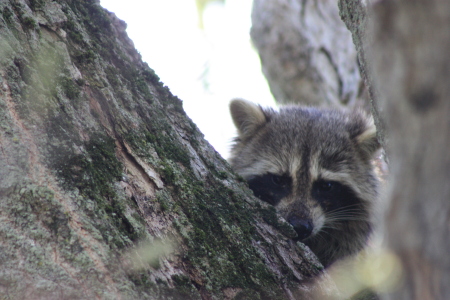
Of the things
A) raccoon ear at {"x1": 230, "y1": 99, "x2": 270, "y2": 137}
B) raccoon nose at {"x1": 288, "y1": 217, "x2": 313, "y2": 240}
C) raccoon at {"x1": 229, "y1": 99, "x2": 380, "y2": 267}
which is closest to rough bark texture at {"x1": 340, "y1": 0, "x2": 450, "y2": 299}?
raccoon nose at {"x1": 288, "y1": 217, "x2": 313, "y2": 240}

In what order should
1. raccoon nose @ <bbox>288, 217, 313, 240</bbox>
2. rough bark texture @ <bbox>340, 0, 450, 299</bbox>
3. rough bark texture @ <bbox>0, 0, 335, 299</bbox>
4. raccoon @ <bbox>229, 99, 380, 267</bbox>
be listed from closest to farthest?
rough bark texture @ <bbox>340, 0, 450, 299</bbox>
rough bark texture @ <bbox>0, 0, 335, 299</bbox>
raccoon nose @ <bbox>288, 217, 313, 240</bbox>
raccoon @ <bbox>229, 99, 380, 267</bbox>

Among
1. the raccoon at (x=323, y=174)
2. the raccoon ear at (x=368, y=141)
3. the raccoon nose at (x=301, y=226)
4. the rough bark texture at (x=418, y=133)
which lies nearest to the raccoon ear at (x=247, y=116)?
the raccoon at (x=323, y=174)

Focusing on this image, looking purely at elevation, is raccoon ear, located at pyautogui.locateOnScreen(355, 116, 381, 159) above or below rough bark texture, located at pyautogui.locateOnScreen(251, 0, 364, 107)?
below

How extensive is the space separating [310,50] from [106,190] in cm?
453

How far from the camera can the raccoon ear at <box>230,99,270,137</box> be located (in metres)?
4.61

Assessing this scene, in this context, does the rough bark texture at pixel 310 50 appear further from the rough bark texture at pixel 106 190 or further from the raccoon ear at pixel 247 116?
the rough bark texture at pixel 106 190

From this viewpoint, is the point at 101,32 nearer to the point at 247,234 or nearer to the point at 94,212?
the point at 94,212

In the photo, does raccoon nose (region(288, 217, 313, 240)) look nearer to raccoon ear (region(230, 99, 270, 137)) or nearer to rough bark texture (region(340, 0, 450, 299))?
raccoon ear (region(230, 99, 270, 137))

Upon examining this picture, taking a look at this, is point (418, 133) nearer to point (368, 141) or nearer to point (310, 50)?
point (368, 141)

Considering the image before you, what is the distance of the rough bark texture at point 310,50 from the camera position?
5992 millimetres

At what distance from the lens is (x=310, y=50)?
19.5 feet

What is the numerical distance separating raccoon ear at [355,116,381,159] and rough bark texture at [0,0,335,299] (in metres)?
2.06

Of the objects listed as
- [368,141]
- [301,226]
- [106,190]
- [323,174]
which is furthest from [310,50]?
[106,190]

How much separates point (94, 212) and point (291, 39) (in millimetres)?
4704
